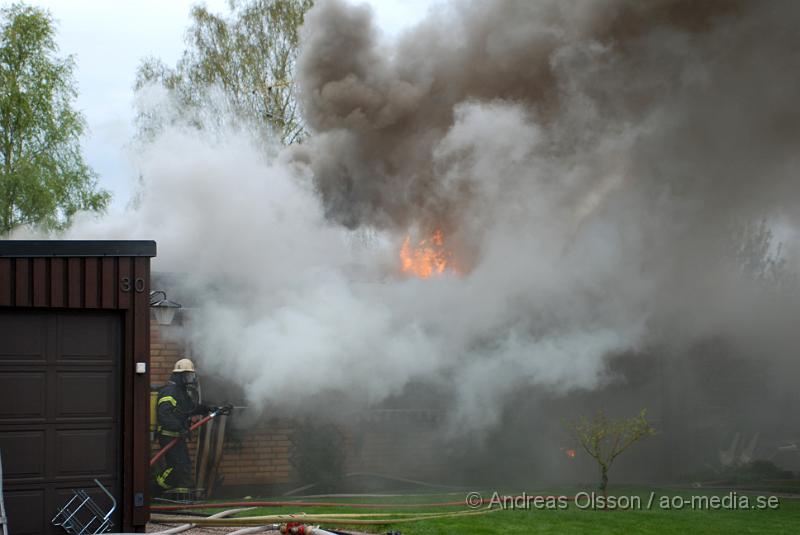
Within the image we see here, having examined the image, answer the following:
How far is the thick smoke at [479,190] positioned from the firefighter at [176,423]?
2.41ft

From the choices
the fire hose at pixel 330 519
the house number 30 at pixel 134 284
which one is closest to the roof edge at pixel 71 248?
the house number 30 at pixel 134 284

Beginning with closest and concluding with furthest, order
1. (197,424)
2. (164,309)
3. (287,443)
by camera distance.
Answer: (197,424)
(164,309)
(287,443)

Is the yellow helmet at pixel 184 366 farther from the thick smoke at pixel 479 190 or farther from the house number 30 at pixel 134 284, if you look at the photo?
the house number 30 at pixel 134 284

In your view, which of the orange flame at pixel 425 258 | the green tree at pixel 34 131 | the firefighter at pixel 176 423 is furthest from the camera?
the green tree at pixel 34 131

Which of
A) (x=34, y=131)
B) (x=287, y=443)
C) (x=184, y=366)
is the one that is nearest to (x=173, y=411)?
(x=184, y=366)

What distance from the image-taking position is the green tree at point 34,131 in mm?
25219

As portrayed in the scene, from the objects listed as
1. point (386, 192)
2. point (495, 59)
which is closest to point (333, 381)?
point (386, 192)

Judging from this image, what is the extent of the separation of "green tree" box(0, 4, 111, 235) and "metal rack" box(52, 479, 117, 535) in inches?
679

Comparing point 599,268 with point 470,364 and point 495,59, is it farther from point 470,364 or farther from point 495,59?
point 495,59

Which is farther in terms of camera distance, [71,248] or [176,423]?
[176,423]

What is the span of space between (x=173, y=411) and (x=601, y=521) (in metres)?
6.17

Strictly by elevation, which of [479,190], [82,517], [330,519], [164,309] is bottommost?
[330,519]

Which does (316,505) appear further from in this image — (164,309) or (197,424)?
(164,309)

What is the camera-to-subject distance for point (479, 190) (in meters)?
15.8
